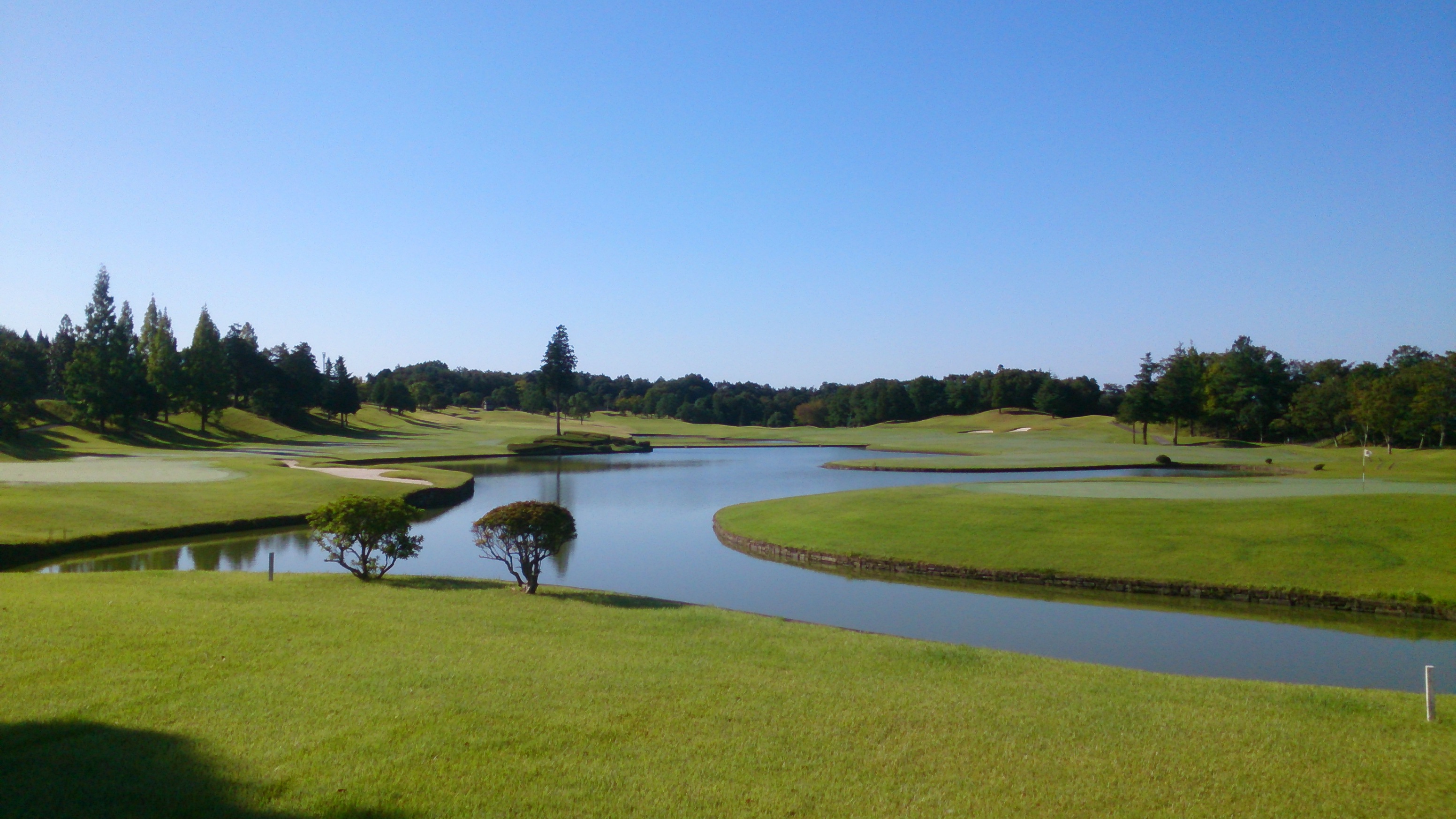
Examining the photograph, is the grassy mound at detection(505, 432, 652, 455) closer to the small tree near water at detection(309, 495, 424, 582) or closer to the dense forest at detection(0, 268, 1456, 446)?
the dense forest at detection(0, 268, 1456, 446)

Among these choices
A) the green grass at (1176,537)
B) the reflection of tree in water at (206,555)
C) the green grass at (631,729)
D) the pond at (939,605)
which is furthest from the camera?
the reflection of tree in water at (206,555)

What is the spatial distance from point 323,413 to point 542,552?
9218 centimetres

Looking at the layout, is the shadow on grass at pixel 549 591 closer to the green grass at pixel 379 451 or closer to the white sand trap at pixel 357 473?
the green grass at pixel 379 451

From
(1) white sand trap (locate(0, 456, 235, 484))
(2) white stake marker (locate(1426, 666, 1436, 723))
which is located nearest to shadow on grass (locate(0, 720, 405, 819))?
(2) white stake marker (locate(1426, 666, 1436, 723))

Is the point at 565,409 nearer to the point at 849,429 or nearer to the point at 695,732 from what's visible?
the point at 849,429

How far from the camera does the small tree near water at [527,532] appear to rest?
14.9 m

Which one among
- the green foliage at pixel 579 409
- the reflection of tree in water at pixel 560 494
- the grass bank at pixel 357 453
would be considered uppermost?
the green foliage at pixel 579 409

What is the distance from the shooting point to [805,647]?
10.9 m

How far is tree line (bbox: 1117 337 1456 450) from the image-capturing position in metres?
60.0

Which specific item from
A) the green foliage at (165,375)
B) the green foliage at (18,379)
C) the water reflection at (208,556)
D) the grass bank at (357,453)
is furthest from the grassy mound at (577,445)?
the water reflection at (208,556)

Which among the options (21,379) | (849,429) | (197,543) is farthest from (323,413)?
(197,543)

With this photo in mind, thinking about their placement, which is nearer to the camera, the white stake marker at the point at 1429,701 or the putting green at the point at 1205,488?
the white stake marker at the point at 1429,701

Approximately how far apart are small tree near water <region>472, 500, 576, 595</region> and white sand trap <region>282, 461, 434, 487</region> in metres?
24.2

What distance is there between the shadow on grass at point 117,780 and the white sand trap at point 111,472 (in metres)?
30.2
